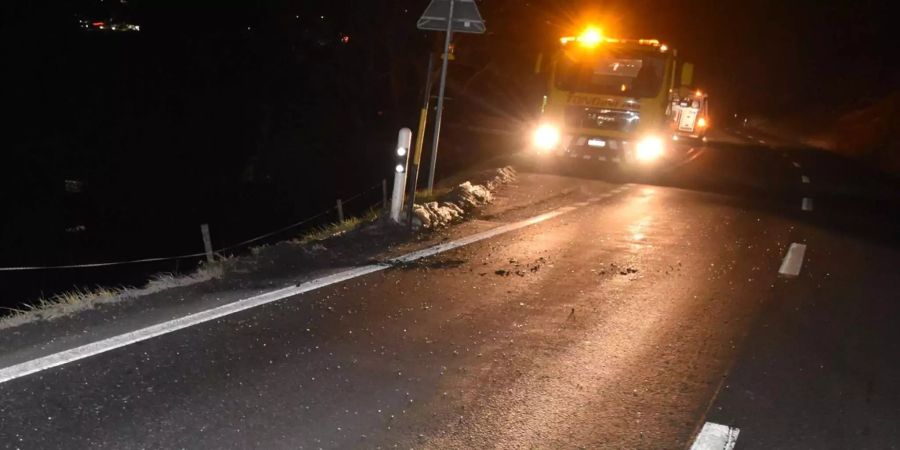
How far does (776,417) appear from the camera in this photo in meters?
4.80

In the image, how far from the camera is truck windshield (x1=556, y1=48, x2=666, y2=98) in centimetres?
1742

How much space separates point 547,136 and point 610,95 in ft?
5.79

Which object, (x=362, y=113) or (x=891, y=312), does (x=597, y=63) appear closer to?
(x=891, y=312)

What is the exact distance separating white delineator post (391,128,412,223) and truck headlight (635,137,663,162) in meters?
9.15

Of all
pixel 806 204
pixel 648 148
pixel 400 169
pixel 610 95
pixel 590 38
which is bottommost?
pixel 806 204

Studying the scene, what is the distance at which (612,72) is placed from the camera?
58.2 feet

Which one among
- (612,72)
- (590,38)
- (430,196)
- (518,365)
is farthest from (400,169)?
(590,38)

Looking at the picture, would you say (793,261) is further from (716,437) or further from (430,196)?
(716,437)

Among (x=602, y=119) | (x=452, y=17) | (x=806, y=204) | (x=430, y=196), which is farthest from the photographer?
(x=602, y=119)

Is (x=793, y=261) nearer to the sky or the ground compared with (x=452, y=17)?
nearer to the ground

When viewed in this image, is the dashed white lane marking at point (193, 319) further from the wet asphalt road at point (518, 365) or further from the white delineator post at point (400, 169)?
the white delineator post at point (400, 169)

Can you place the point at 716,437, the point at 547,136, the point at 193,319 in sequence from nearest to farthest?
the point at 716,437 < the point at 193,319 < the point at 547,136

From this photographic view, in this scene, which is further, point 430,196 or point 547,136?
point 547,136

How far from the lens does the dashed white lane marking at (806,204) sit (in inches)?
586
